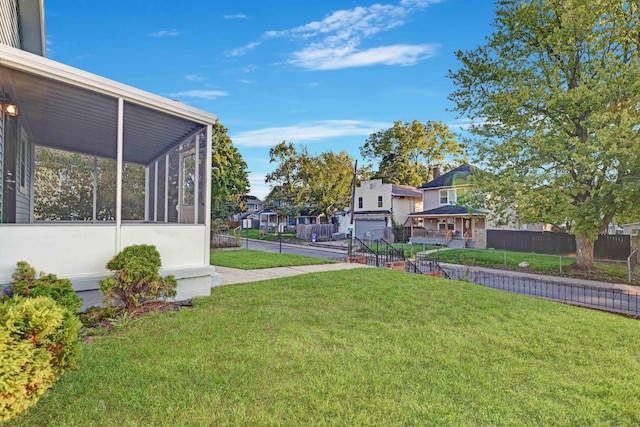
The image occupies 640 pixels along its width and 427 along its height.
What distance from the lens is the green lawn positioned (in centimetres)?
1445

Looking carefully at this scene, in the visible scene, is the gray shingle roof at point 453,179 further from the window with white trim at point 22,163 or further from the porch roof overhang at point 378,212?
the window with white trim at point 22,163

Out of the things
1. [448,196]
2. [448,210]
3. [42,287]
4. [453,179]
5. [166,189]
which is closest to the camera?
[42,287]

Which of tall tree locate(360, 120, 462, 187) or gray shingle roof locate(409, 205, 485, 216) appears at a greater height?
tall tree locate(360, 120, 462, 187)

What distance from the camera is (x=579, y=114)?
13.9 m

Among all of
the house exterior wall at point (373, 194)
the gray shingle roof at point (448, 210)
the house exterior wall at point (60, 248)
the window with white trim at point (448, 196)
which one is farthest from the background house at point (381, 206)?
the house exterior wall at point (60, 248)

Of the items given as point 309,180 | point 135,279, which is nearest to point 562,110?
point 135,279

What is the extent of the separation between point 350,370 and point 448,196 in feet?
98.1

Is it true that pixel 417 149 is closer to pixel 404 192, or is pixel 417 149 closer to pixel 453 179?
pixel 404 192

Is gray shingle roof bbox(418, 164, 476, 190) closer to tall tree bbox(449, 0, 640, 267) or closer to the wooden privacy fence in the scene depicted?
the wooden privacy fence

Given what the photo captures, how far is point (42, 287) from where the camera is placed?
4.20 metres

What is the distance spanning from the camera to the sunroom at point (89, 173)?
4.75m

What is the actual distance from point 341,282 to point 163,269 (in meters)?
4.05

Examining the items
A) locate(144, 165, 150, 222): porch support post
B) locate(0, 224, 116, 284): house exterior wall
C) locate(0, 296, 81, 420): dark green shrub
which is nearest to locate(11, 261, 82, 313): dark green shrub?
locate(0, 224, 116, 284): house exterior wall

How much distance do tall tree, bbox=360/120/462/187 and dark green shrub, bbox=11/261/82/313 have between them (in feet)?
144
